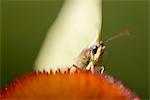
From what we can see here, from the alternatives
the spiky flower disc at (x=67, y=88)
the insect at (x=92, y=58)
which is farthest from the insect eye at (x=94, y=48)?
the spiky flower disc at (x=67, y=88)

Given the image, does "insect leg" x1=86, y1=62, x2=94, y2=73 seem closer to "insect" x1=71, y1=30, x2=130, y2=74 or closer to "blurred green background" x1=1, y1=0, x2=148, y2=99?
"insect" x1=71, y1=30, x2=130, y2=74

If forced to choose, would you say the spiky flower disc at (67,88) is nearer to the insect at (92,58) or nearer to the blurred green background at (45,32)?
the insect at (92,58)

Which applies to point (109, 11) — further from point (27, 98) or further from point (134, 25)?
point (27, 98)

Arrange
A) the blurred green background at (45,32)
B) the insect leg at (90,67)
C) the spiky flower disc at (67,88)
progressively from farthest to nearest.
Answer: the blurred green background at (45,32) → the insect leg at (90,67) → the spiky flower disc at (67,88)

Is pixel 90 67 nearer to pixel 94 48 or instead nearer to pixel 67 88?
pixel 94 48

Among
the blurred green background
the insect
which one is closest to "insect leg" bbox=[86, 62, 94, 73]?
the insect
